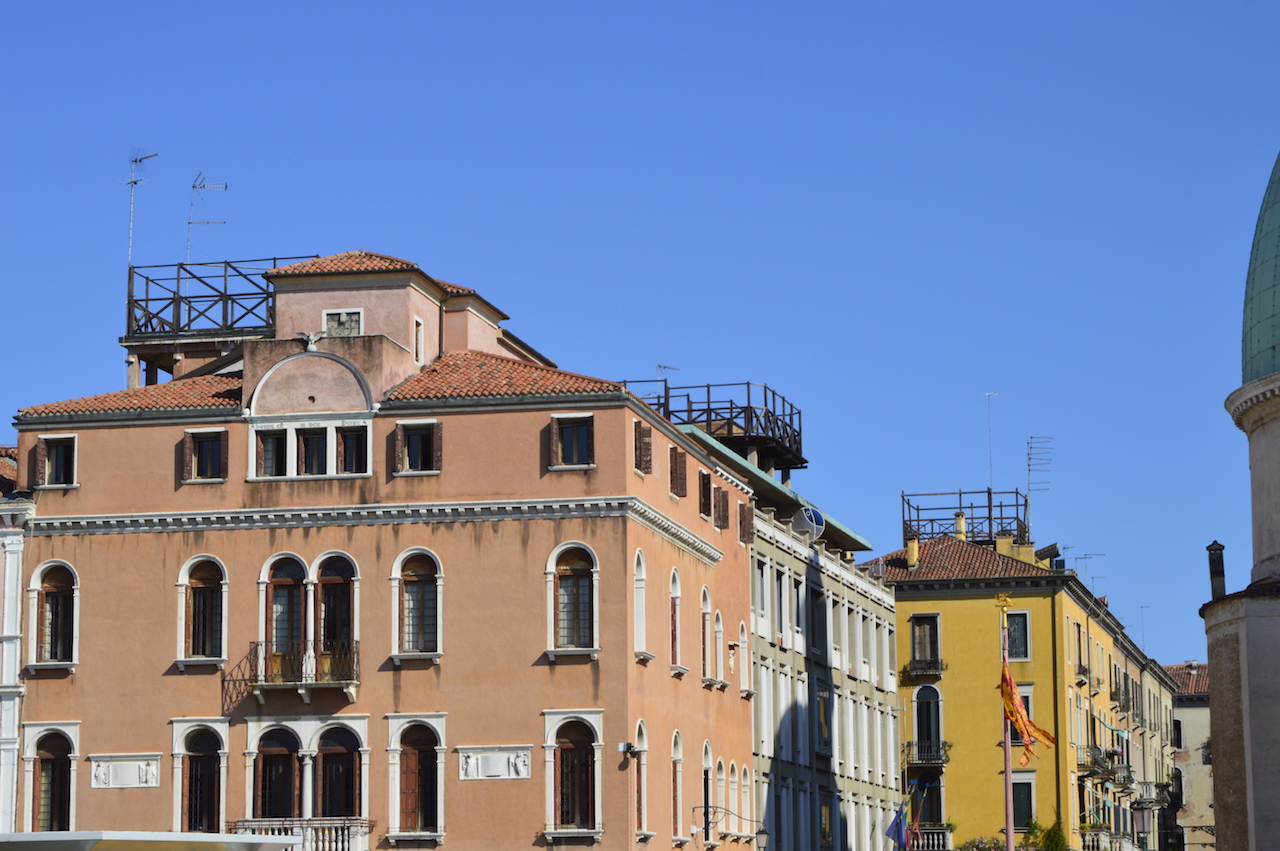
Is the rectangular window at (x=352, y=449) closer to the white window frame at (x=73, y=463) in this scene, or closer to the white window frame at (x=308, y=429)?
the white window frame at (x=308, y=429)

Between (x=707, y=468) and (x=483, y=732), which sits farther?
(x=707, y=468)

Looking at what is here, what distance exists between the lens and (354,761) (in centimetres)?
5153

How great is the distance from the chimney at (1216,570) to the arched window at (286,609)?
24062 mm

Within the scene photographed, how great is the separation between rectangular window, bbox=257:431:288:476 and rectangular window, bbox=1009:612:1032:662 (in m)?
47.2

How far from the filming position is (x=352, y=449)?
174 ft

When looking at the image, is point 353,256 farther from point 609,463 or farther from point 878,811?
point 878,811

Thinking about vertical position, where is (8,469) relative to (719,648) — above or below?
above

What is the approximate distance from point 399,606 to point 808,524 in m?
23.5

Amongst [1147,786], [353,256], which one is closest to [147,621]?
[353,256]

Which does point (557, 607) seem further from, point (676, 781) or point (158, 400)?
point (158, 400)

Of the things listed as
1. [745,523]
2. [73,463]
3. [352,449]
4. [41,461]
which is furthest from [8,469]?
[745,523]

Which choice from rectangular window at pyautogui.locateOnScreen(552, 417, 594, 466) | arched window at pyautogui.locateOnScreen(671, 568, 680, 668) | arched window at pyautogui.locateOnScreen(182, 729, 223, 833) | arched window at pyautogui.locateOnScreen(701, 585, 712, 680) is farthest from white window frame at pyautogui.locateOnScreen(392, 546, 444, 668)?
arched window at pyautogui.locateOnScreen(701, 585, 712, 680)

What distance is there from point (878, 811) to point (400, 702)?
33.6 metres

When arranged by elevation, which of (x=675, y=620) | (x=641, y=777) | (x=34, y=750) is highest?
(x=675, y=620)
